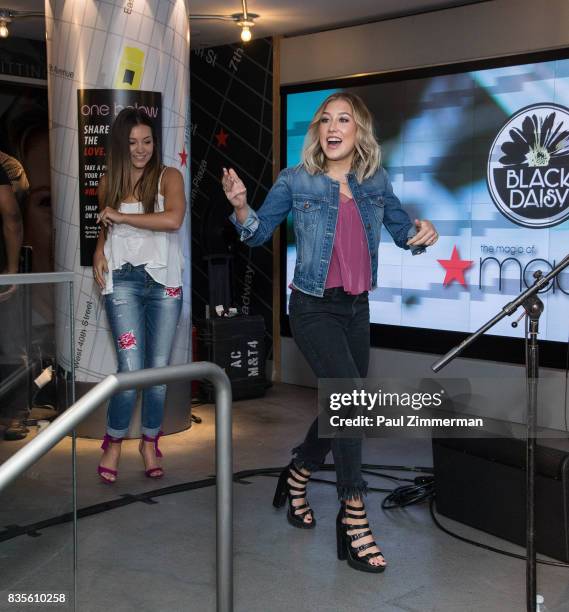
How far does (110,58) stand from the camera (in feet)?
16.7

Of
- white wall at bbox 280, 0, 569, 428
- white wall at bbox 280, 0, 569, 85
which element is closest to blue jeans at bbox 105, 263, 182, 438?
white wall at bbox 280, 0, 569, 428

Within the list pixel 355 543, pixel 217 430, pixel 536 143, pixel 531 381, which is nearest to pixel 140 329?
pixel 355 543

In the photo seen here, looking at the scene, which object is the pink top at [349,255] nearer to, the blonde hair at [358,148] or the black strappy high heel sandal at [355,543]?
the blonde hair at [358,148]

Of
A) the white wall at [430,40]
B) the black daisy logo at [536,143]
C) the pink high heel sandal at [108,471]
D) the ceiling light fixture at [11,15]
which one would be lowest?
the pink high heel sandal at [108,471]

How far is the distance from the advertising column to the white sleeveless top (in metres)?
0.75

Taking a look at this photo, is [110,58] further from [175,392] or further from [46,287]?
[46,287]

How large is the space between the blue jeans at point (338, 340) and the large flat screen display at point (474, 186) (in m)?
2.52

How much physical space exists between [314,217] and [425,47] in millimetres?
3236

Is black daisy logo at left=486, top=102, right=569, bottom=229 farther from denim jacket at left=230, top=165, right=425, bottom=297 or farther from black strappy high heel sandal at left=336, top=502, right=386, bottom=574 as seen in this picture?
black strappy high heel sandal at left=336, top=502, right=386, bottom=574

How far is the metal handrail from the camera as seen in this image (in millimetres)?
1573

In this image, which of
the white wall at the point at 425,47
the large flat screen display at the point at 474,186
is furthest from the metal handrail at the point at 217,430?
the large flat screen display at the point at 474,186

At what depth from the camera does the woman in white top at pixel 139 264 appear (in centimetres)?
436

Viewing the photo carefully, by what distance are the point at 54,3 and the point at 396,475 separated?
3.20 meters

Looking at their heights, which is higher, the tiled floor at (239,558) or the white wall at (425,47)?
the white wall at (425,47)
